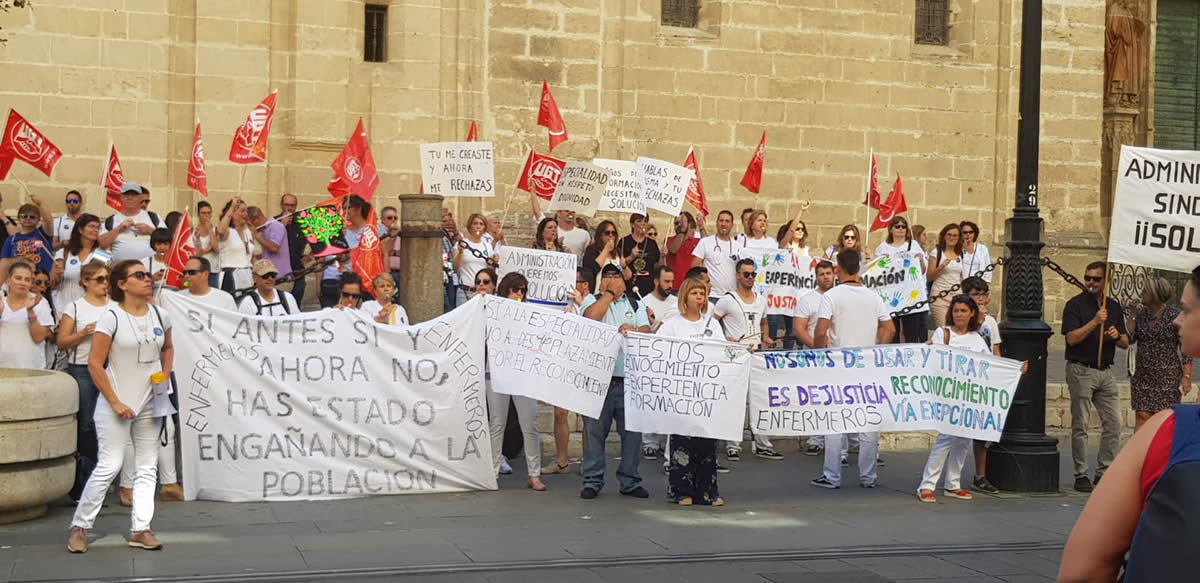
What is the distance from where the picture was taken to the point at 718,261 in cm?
1669

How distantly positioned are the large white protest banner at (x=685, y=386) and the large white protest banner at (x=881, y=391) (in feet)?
1.35

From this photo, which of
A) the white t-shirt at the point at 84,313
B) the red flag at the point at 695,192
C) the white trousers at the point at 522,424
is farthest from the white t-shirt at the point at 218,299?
the red flag at the point at 695,192

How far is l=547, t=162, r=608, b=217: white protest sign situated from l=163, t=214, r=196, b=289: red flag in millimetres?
4556

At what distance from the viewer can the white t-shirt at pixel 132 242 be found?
14.9 metres

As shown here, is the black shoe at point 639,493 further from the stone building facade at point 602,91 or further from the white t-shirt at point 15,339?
the stone building facade at point 602,91

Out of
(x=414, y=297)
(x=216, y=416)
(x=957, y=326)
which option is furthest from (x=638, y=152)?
(x=216, y=416)

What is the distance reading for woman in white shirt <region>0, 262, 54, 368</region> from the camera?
11.4 m

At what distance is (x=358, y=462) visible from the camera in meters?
11.6

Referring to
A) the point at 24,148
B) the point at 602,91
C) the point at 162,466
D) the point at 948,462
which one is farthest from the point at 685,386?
the point at 602,91

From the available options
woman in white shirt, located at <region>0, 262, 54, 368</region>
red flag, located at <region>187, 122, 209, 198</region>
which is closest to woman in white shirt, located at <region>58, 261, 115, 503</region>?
woman in white shirt, located at <region>0, 262, 54, 368</region>

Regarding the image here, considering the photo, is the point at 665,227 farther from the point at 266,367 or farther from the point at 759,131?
the point at 266,367

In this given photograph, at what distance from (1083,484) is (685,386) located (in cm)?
362

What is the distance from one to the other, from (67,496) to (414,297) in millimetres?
3571

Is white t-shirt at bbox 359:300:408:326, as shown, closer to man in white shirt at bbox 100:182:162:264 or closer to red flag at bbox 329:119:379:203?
man in white shirt at bbox 100:182:162:264
